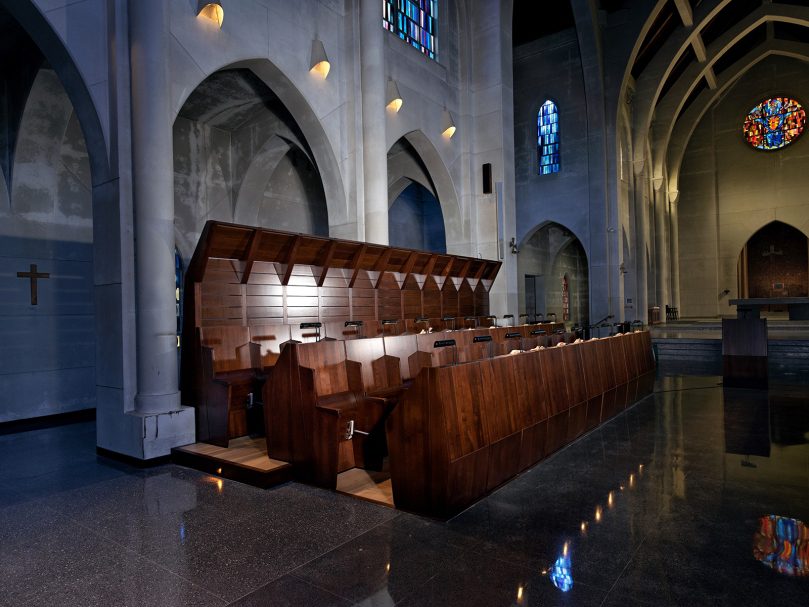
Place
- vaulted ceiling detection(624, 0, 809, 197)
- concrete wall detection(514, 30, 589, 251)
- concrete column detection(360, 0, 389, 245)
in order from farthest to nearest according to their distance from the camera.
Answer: concrete wall detection(514, 30, 589, 251) → vaulted ceiling detection(624, 0, 809, 197) → concrete column detection(360, 0, 389, 245)

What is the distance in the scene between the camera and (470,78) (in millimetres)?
11273

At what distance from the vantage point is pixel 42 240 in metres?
6.63

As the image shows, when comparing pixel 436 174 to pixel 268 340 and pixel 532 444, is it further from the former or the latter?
pixel 532 444

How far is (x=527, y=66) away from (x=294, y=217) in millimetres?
11309

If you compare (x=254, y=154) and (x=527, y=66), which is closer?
(x=254, y=154)

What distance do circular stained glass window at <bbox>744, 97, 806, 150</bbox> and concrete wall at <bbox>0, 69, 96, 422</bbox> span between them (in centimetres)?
2576

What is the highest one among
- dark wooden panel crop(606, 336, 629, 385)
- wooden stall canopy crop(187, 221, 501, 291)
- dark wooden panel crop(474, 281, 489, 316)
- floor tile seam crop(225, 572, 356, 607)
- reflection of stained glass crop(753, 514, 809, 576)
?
wooden stall canopy crop(187, 221, 501, 291)

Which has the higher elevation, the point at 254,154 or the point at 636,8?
the point at 636,8

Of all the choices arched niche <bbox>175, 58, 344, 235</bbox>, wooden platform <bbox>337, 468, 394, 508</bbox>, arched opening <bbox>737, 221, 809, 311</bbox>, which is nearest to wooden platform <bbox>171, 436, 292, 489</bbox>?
wooden platform <bbox>337, 468, 394, 508</bbox>

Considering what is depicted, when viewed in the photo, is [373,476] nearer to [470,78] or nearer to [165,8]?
[165,8]

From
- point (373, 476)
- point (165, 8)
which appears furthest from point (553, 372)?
point (165, 8)

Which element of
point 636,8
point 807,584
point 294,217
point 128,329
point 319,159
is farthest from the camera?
point 636,8

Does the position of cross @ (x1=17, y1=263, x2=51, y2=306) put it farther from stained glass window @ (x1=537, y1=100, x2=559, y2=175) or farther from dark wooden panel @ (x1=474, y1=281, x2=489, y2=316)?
stained glass window @ (x1=537, y1=100, x2=559, y2=175)

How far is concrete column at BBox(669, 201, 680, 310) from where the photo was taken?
23562 millimetres
